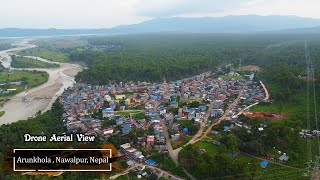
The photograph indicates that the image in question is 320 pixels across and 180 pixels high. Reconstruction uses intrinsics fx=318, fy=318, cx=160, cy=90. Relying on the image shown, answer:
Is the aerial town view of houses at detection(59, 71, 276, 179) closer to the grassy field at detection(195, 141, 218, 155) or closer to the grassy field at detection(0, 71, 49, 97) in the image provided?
the grassy field at detection(195, 141, 218, 155)

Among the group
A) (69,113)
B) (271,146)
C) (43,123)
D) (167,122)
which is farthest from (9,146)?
(271,146)

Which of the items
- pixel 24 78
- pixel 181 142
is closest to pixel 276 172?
pixel 181 142

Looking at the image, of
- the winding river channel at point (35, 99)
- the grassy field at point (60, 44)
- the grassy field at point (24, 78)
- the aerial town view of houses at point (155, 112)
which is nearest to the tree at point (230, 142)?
the aerial town view of houses at point (155, 112)

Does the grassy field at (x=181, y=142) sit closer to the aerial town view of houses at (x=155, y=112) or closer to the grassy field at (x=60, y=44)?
the aerial town view of houses at (x=155, y=112)

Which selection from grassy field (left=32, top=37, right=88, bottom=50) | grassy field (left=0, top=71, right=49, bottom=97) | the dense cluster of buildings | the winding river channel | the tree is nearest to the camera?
the tree

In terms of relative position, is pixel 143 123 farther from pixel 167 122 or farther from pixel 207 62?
pixel 207 62

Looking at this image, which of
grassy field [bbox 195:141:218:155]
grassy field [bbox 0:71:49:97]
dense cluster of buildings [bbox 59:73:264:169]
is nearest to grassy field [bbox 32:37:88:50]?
grassy field [bbox 0:71:49:97]

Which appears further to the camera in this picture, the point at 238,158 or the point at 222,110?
the point at 222,110
